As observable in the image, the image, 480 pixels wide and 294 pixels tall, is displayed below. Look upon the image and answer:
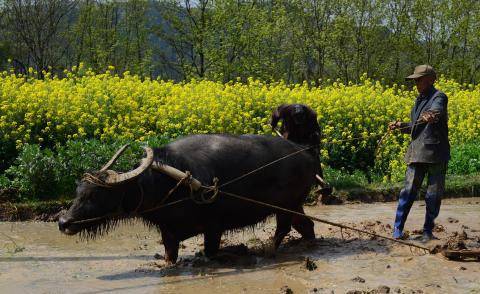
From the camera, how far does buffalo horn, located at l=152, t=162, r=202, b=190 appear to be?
601 cm

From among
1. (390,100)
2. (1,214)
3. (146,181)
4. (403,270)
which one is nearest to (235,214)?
(146,181)

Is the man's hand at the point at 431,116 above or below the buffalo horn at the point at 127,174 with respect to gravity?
above

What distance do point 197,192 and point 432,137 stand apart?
8.01ft

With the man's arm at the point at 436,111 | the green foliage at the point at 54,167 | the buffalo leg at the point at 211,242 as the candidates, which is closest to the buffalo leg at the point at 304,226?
the buffalo leg at the point at 211,242

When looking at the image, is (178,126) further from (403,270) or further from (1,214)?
(403,270)

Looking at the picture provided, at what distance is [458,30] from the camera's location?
2705 centimetres

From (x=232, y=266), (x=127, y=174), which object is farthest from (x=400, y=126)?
(x=127, y=174)

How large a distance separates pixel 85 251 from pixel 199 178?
1750 millimetres

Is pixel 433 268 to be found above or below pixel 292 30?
below

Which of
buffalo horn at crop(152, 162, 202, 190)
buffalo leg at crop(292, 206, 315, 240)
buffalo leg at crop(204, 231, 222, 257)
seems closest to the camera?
buffalo horn at crop(152, 162, 202, 190)

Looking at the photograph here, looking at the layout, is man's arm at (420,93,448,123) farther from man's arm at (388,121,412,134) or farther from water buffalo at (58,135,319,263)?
water buffalo at (58,135,319,263)

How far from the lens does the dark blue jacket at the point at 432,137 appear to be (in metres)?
6.57

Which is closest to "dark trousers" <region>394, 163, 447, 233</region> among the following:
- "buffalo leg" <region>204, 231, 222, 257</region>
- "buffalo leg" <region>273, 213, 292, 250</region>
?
"buffalo leg" <region>273, 213, 292, 250</region>

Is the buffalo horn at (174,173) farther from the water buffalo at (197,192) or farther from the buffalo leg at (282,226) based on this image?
the buffalo leg at (282,226)
